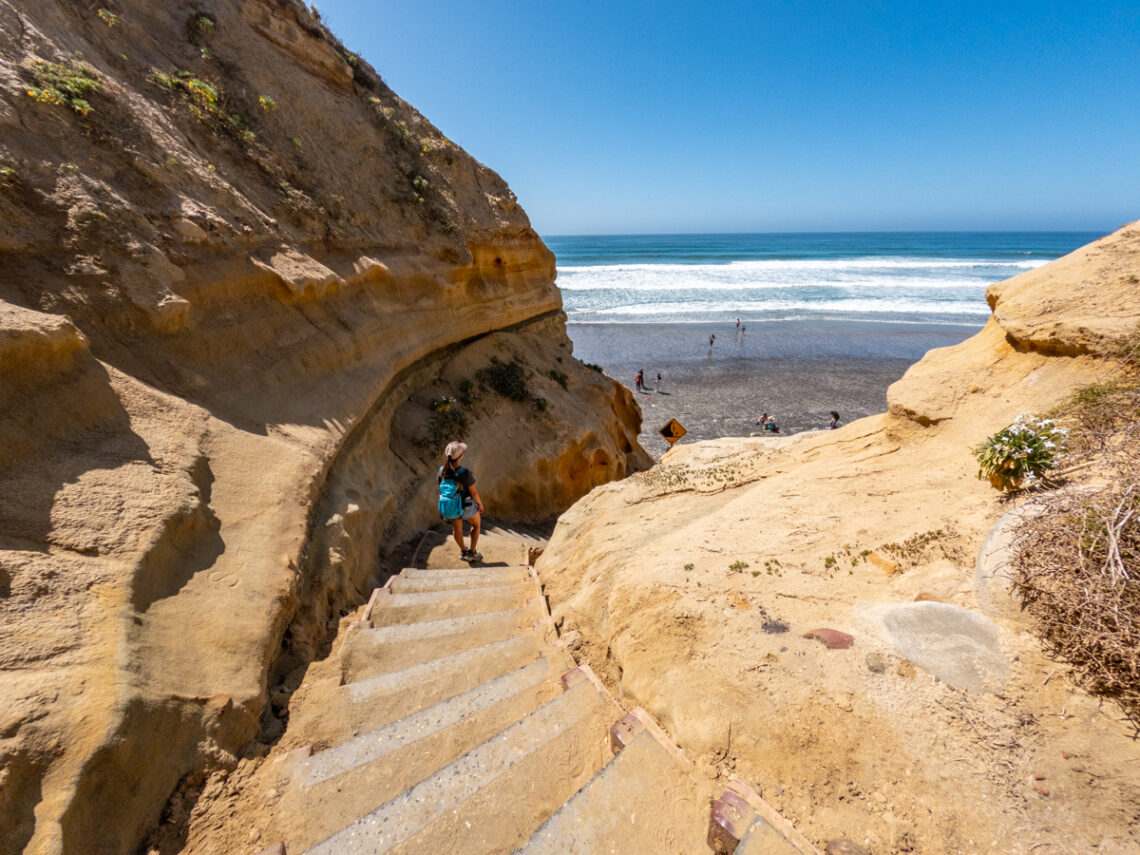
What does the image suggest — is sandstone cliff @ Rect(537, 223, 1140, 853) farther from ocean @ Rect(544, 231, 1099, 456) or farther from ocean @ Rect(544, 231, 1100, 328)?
ocean @ Rect(544, 231, 1100, 328)

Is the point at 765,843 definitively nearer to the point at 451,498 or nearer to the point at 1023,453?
the point at 1023,453

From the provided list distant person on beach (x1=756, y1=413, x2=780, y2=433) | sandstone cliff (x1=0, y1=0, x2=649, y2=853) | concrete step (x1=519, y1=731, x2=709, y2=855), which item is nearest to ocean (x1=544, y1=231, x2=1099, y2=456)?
distant person on beach (x1=756, y1=413, x2=780, y2=433)

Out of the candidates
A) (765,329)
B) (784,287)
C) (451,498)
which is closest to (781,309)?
(765,329)

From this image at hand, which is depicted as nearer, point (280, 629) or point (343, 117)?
point (280, 629)

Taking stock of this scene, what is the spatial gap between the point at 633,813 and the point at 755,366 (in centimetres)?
2965

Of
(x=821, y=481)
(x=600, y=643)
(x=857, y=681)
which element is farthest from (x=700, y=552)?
(x=821, y=481)

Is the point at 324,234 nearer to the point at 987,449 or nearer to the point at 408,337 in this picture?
the point at 408,337

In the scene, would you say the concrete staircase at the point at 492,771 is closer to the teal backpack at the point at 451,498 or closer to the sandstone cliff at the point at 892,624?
the sandstone cliff at the point at 892,624

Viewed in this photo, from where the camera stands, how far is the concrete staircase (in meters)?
2.51

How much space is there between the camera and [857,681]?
3158mm

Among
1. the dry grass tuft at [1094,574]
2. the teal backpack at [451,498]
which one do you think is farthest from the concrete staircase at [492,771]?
the teal backpack at [451,498]

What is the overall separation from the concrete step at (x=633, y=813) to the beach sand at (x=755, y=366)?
17.5 meters

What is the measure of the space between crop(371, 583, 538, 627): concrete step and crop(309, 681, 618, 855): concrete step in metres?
2.08

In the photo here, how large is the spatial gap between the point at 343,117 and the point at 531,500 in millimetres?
9198
